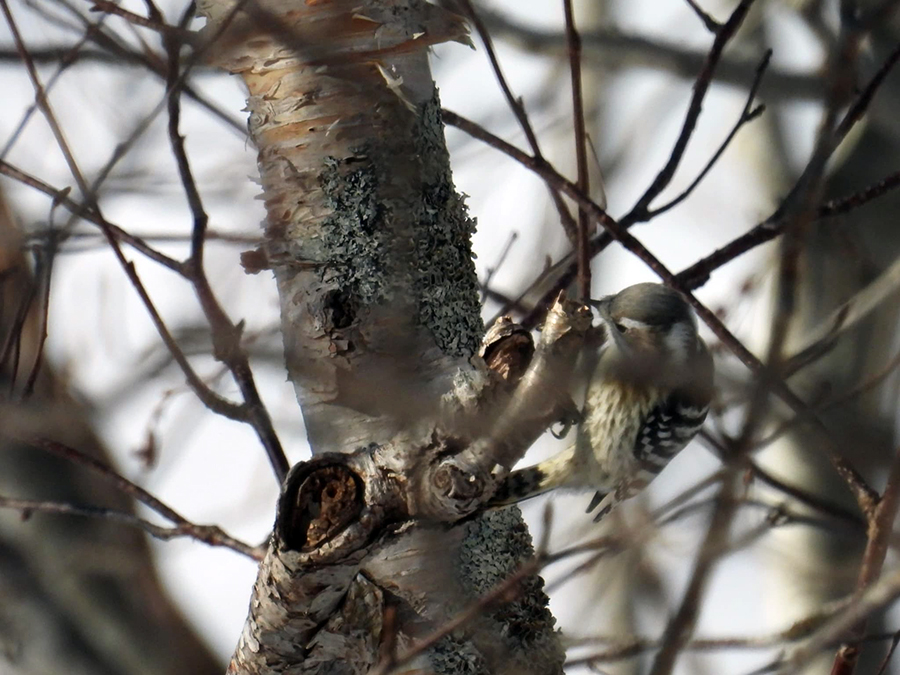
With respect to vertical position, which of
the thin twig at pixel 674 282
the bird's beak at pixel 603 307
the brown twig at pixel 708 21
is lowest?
the thin twig at pixel 674 282

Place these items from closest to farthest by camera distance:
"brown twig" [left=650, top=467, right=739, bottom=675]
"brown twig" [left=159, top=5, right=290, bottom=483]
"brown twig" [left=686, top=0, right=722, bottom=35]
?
"brown twig" [left=650, top=467, right=739, bottom=675]
"brown twig" [left=159, top=5, right=290, bottom=483]
"brown twig" [left=686, top=0, right=722, bottom=35]

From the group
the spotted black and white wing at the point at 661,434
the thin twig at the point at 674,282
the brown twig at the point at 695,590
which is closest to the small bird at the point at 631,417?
the spotted black and white wing at the point at 661,434

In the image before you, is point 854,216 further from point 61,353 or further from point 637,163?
point 61,353

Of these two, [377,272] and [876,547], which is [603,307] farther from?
[876,547]

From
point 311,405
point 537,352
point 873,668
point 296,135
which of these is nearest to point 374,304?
point 311,405

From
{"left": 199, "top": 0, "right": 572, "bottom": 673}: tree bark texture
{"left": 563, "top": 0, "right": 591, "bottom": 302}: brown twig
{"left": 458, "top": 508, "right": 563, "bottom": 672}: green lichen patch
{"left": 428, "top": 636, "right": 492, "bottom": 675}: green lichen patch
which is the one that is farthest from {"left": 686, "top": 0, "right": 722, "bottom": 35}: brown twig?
{"left": 428, "top": 636, "right": 492, "bottom": 675}: green lichen patch

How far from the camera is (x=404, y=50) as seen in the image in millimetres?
1907

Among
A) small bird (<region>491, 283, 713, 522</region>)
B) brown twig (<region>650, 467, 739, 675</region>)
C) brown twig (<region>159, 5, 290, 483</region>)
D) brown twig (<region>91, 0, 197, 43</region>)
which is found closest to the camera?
brown twig (<region>650, 467, 739, 675</region>)

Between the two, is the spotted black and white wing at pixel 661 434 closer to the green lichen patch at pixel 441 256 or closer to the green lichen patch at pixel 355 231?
the green lichen patch at pixel 441 256

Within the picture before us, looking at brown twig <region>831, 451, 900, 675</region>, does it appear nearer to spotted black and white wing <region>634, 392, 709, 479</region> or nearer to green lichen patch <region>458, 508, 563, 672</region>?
green lichen patch <region>458, 508, 563, 672</region>

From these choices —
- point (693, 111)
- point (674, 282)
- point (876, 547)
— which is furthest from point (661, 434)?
point (876, 547)

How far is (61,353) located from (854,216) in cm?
351

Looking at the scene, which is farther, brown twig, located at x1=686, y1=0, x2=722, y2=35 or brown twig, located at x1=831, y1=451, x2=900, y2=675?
brown twig, located at x1=686, y1=0, x2=722, y2=35

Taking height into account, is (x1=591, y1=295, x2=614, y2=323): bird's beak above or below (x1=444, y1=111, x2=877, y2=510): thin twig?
above
